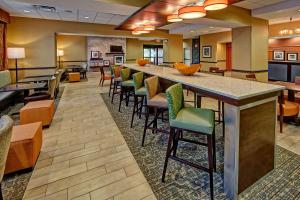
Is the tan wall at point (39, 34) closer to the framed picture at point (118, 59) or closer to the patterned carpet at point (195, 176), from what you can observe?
the framed picture at point (118, 59)

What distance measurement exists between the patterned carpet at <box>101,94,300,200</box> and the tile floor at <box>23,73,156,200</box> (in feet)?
0.46

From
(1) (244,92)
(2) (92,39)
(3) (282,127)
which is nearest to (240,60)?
(3) (282,127)

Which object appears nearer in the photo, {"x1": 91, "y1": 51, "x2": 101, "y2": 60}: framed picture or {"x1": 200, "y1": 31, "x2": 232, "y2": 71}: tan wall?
{"x1": 200, "y1": 31, "x2": 232, "y2": 71}: tan wall

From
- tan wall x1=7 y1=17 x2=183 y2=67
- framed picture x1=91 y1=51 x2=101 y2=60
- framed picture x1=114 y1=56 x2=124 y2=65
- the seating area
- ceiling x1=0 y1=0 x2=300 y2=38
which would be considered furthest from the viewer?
framed picture x1=114 y1=56 x2=124 y2=65

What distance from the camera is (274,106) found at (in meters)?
2.00

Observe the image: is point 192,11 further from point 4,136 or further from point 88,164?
point 4,136

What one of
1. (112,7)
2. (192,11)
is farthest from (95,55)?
(192,11)

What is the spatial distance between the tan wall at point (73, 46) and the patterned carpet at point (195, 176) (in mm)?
11677

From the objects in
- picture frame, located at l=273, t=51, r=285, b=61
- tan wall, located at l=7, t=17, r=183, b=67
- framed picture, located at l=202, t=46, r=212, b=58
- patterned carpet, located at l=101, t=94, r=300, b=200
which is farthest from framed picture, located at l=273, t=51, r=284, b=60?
tan wall, located at l=7, t=17, r=183, b=67

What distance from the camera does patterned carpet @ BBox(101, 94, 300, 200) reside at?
71.3 inches

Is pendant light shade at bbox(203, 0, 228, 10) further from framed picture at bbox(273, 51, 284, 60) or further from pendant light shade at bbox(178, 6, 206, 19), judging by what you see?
framed picture at bbox(273, 51, 284, 60)

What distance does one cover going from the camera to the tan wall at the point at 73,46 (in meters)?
12.6

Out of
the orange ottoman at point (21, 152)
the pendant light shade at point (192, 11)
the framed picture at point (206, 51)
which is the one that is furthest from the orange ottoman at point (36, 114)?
the framed picture at point (206, 51)

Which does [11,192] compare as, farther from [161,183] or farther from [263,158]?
[263,158]
